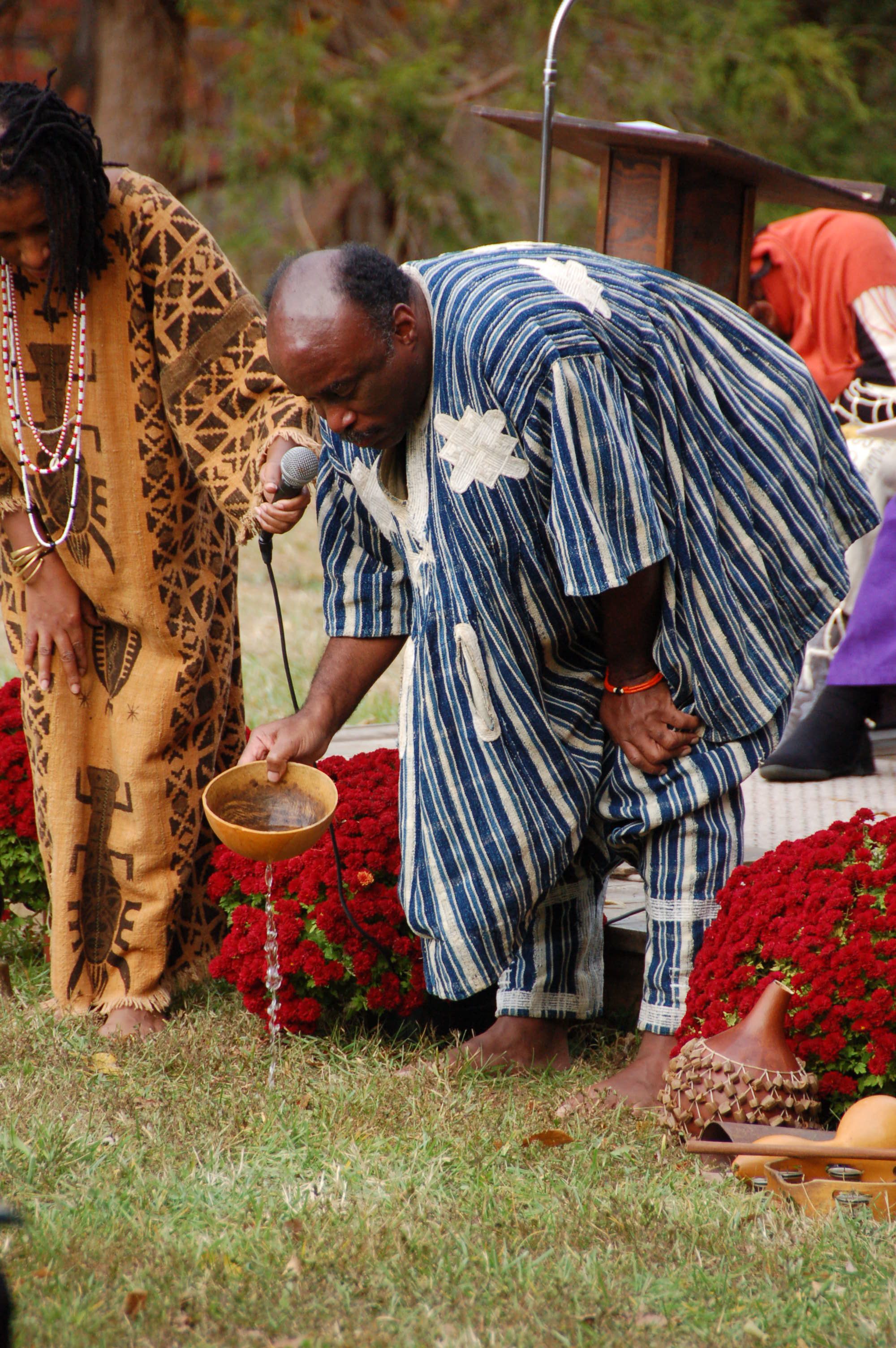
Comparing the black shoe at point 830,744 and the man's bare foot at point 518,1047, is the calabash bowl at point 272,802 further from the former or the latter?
the black shoe at point 830,744

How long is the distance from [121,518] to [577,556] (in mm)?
1212

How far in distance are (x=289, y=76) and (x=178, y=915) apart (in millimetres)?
8648

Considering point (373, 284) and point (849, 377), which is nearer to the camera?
point (373, 284)

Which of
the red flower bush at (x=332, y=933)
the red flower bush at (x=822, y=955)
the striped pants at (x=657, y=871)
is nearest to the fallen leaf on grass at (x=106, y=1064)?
the red flower bush at (x=332, y=933)

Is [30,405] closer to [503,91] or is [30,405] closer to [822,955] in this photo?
[822,955]

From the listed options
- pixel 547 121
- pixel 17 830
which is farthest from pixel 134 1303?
pixel 547 121

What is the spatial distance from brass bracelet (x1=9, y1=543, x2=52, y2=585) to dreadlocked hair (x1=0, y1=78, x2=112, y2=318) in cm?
55

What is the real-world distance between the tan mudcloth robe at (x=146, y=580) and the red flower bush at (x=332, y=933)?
253mm

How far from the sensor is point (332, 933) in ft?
10.9

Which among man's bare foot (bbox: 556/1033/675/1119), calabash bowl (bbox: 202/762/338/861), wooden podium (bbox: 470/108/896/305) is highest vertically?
wooden podium (bbox: 470/108/896/305)

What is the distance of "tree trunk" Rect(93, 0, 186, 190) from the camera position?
10.8m

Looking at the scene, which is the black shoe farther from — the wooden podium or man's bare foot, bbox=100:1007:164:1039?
man's bare foot, bbox=100:1007:164:1039

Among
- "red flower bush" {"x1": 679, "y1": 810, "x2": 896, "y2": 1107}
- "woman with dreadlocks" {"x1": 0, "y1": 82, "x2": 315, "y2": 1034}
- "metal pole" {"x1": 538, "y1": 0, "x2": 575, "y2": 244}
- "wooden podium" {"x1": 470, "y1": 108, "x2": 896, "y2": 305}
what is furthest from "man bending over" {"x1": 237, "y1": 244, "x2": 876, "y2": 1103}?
"metal pole" {"x1": 538, "y1": 0, "x2": 575, "y2": 244}

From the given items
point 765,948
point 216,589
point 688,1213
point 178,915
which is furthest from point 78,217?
point 688,1213
